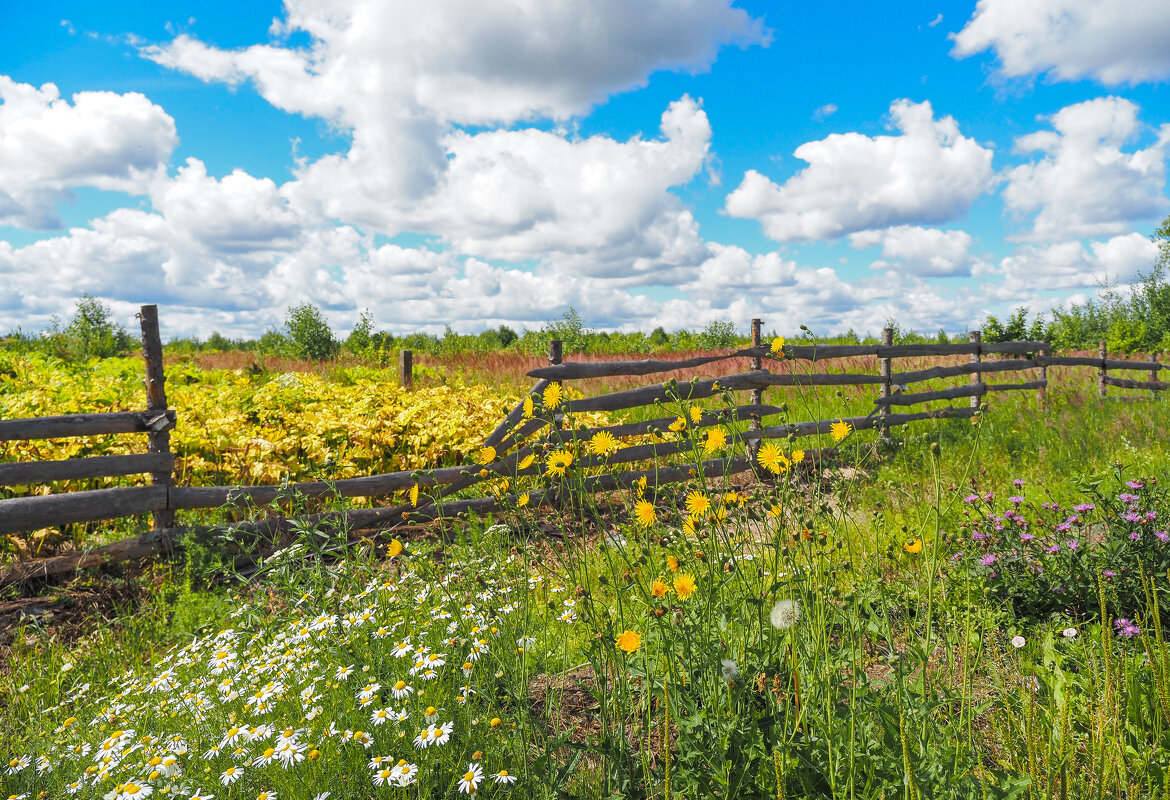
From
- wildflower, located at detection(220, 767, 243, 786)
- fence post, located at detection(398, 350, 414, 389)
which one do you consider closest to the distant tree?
fence post, located at detection(398, 350, 414, 389)

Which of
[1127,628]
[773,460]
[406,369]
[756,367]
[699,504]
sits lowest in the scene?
[1127,628]

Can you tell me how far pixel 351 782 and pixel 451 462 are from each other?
4424 mm

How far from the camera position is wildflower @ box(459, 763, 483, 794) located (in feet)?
4.99

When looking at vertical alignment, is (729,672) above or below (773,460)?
below

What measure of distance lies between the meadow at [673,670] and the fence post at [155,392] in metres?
0.85

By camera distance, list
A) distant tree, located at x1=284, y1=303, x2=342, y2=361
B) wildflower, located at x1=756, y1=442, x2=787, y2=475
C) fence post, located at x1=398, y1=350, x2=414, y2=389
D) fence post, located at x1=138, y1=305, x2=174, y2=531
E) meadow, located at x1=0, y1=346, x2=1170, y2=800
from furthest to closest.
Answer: distant tree, located at x1=284, y1=303, x2=342, y2=361 → fence post, located at x1=398, y1=350, x2=414, y2=389 → fence post, located at x1=138, y1=305, x2=174, y2=531 → wildflower, located at x1=756, y1=442, x2=787, y2=475 → meadow, located at x1=0, y1=346, x2=1170, y2=800

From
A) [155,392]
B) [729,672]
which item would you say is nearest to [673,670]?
[729,672]

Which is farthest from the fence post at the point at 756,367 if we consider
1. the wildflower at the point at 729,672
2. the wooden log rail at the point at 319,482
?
the wildflower at the point at 729,672

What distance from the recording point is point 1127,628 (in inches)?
97.3

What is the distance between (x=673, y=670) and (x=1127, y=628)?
193 centimetres

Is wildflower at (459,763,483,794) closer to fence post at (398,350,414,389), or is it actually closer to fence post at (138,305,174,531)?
fence post at (138,305,174,531)

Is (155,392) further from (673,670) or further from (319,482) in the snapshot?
(673,670)

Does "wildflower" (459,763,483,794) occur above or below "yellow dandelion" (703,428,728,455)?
below

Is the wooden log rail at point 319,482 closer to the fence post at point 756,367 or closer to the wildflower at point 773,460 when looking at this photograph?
the fence post at point 756,367
